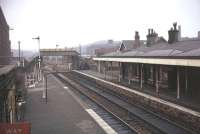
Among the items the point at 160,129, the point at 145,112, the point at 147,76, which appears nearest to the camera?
the point at 160,129

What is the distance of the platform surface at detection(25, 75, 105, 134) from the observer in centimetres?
1430

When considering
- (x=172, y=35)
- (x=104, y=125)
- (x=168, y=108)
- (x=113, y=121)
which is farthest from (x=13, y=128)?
(x=172, y=35)

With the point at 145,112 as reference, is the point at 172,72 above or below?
above

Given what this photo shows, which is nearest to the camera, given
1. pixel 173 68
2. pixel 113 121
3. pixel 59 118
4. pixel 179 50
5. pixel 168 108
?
pixel 113 121

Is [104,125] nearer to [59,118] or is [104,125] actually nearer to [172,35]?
[59,118]

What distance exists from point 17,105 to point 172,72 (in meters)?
12.5

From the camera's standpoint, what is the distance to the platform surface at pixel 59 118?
46.9 feet

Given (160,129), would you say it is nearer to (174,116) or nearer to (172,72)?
(174,116)

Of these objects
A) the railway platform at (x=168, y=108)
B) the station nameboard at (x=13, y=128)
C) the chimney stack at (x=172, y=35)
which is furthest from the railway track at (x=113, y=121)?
the chimney stack at (x=172, y=35)

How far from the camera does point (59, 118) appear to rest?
1688cm

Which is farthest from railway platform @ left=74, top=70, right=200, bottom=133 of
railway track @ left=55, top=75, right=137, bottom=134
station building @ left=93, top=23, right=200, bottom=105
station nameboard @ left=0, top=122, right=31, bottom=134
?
station nameboard @ left=0, top=122, right=31, bottom=134

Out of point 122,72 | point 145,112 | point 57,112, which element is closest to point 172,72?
point 145,112

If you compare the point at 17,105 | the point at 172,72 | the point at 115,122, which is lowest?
the point at 115,122

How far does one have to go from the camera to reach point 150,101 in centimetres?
2003
